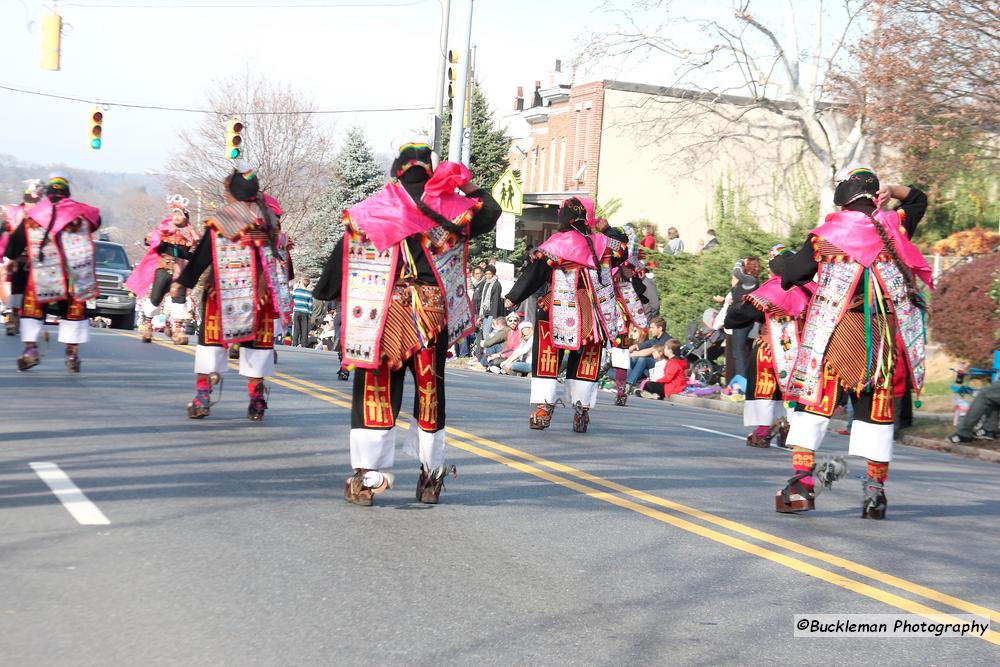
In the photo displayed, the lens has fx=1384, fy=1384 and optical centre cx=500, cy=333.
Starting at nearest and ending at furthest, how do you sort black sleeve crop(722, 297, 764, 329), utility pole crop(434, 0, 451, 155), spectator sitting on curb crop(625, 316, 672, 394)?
black sleeve crop(722, 297, 764, 329) → spectator sitting on curb crop(625, 316, 672, 394) → utility pole crop(434, 0, 451, 155)

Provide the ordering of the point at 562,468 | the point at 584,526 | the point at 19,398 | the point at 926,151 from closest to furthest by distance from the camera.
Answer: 1. the point at 584,526
2. the point at 562,468
3. the point at 19,398
4. the point at 926,151

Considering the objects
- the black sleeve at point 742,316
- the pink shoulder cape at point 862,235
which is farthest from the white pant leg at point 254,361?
the pink shoulder cape at point 862,235

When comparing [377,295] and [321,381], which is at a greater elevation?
[377,295]

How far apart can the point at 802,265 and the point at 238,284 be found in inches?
199

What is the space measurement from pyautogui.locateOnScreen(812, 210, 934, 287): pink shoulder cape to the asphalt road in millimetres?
1675

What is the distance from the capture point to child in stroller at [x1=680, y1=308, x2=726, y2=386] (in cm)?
2275

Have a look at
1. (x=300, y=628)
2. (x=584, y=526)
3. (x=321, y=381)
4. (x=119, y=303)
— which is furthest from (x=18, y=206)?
(x=119, y=303)

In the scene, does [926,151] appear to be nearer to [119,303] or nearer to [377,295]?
[119,303]

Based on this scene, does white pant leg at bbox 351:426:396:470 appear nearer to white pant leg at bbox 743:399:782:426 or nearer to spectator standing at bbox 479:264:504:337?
white pant leg at bbox 743:399:782:426

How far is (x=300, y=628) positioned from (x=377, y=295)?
9.77 feet

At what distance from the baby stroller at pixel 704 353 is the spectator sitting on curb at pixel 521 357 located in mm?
2716

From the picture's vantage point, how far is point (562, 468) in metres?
10.2

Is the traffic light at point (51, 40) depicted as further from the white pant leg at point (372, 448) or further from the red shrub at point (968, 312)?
the white pant leg at point (372, 448)

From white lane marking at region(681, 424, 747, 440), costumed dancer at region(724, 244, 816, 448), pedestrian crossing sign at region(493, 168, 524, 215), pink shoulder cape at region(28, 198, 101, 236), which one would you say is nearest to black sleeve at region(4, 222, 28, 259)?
pink shoulder cape at region(28, 198, 101, 236)
